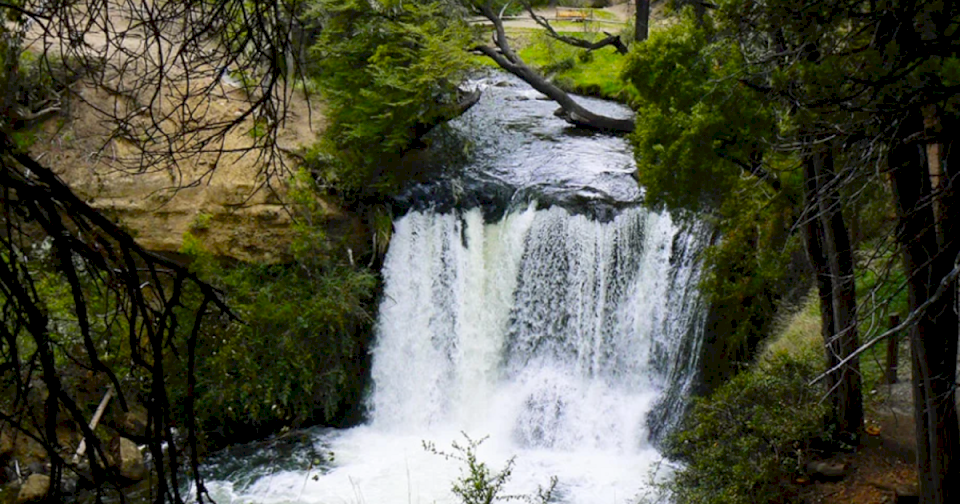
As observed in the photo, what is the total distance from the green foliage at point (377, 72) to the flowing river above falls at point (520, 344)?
4.16 feet

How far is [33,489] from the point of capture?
1019cm

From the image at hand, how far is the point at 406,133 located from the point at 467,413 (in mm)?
5567

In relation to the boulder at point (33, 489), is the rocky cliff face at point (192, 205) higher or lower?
higher

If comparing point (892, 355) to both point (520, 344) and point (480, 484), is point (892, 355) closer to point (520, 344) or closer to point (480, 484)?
point (520, 344)

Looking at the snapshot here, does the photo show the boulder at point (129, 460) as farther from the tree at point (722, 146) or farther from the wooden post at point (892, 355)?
the wooden post at point (892, 355)

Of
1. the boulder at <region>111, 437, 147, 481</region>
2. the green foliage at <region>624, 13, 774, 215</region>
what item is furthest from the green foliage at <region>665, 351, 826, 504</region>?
the boulder at <region>111, 437, 147, 481</region>

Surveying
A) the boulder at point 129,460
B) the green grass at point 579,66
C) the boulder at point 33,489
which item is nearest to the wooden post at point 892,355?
the boulder at point 129,460

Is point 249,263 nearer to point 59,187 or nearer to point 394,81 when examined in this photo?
point 394,81

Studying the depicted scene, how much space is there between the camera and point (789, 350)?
1073 cm

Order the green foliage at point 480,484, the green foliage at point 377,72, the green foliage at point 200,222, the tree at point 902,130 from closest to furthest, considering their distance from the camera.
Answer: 1. the tree at point 902,130
2. the green foliage at point 480,484
3. the green foliage at point 200,222
4. the green foliage at point 377,72

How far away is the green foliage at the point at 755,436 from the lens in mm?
8445

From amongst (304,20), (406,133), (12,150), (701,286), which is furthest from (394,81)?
(12,150)

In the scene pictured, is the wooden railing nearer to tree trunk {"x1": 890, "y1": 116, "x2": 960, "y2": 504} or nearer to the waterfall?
the waterfall

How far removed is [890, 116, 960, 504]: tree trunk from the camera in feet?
19.6
